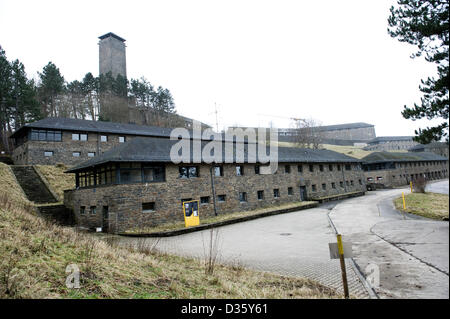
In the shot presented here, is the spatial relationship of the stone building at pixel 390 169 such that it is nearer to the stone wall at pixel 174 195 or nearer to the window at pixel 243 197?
the stone wall at pixel 174 195

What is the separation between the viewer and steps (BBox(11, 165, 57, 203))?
23500mm

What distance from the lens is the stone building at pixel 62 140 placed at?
103 feet

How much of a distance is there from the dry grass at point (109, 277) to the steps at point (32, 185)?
19.4 metres

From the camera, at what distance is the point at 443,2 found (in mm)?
2627

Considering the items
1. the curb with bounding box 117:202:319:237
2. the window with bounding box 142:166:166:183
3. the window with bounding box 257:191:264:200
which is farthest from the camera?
the window with bounding box 257:191:264:200

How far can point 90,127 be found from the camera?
36.2 metres

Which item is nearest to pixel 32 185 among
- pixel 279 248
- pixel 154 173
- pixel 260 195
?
pixel 154 173

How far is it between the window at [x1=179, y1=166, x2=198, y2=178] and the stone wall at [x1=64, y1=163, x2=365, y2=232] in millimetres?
416

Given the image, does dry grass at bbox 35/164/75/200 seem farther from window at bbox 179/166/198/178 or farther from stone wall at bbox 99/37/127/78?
stone wall at bbox 99/37/127/78

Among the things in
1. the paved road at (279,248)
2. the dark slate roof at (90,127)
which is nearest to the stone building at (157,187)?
the paved road at (279,248)

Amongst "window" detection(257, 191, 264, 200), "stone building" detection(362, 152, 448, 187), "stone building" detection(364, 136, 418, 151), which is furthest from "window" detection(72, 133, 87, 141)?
"stone building" detection(364, 136, 418, 151)

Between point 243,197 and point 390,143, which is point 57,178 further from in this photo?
point 390,143

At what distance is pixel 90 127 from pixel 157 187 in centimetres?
2425
